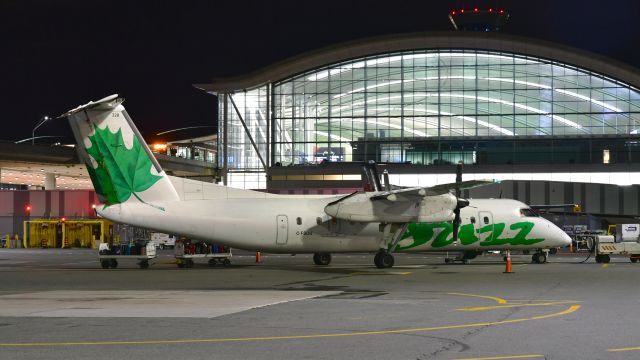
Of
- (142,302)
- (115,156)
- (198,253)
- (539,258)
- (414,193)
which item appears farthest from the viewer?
(539,258)

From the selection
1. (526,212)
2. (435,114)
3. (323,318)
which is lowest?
(323,318)

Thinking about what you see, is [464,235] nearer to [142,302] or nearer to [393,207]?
[393,207]

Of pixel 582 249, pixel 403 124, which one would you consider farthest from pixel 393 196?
pixel 403 124

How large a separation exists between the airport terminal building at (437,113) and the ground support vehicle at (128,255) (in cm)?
4315

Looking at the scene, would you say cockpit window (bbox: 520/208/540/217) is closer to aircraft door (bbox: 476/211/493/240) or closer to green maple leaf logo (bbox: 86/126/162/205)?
aircraft door (bbox: 476/211/493/240)

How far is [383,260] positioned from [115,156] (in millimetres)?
12055

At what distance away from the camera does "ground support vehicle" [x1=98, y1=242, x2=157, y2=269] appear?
36.8m

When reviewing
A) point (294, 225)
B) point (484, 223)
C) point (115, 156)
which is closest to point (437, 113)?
point (484, 223)

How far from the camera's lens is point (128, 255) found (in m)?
37.2

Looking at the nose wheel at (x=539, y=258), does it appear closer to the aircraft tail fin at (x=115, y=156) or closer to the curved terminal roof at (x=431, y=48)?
the aircraft tail fin at (x=115, y=156)

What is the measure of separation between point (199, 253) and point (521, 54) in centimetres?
5122

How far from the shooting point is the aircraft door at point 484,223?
1447 inches

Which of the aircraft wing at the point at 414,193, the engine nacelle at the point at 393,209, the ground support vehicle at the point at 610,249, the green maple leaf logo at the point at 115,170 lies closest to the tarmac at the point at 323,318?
the green maple leaf logo at the point at 115,170

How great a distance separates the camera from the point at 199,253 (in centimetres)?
3806
